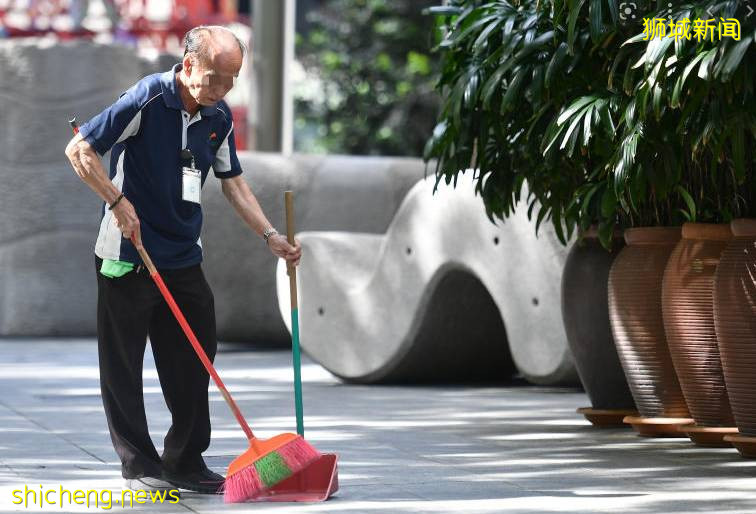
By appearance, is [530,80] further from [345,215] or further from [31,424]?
[345,215]

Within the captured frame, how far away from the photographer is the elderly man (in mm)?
5445

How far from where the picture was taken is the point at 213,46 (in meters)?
5.40

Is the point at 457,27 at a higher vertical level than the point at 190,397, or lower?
higher

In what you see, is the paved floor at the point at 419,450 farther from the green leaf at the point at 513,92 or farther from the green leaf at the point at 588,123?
the green leaf at the point at 513,92

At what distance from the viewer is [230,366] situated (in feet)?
38.3

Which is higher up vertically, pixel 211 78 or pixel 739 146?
pixel 211 78

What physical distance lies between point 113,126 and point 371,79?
2050cm

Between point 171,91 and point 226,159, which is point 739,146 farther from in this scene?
point 171,91

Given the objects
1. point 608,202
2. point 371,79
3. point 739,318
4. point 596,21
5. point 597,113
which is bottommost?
point 371,79

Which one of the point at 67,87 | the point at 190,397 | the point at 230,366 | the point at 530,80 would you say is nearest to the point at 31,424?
the point at 190,397

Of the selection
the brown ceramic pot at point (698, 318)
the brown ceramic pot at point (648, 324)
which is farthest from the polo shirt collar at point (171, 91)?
the brown ceramic pot at point (648, 324)

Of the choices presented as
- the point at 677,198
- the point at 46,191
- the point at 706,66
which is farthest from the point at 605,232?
the point at 46,191

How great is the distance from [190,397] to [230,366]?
5.92 m

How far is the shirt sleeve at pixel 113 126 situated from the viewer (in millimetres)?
5434
